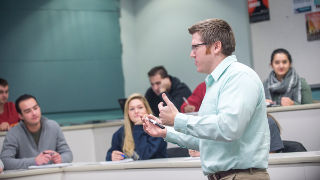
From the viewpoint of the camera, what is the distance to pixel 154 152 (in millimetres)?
3475

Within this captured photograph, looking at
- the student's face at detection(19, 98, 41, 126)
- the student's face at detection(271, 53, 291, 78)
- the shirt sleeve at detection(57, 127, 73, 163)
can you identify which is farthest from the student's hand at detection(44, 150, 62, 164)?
the student's face at detection(271, 53, 291, 78)

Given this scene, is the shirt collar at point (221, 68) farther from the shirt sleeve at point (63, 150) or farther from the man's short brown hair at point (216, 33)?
the shirt sleeve at point (63, 150)

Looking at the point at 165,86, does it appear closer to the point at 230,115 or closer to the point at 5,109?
the point at 5,109

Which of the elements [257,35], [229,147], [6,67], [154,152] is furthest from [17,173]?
[257,35]

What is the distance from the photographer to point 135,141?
3650 mm

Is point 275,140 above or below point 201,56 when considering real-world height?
below

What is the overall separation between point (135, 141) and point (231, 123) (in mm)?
2215

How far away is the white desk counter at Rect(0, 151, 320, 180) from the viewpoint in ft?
7.57

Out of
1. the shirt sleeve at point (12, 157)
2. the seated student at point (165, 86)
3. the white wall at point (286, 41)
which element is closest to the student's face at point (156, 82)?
the seated student at point (165, 86)

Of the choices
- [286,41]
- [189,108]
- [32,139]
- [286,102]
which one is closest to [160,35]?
[286,41]

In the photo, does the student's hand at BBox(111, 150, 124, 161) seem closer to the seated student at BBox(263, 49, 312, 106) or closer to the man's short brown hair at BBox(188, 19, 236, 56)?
the seated student at BBox(263, 49, 312, 106)

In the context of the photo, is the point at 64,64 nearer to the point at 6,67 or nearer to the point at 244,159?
the point at 6,67

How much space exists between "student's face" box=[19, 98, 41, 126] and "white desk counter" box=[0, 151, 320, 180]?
2.99ft

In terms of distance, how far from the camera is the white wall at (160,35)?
5969 mm
